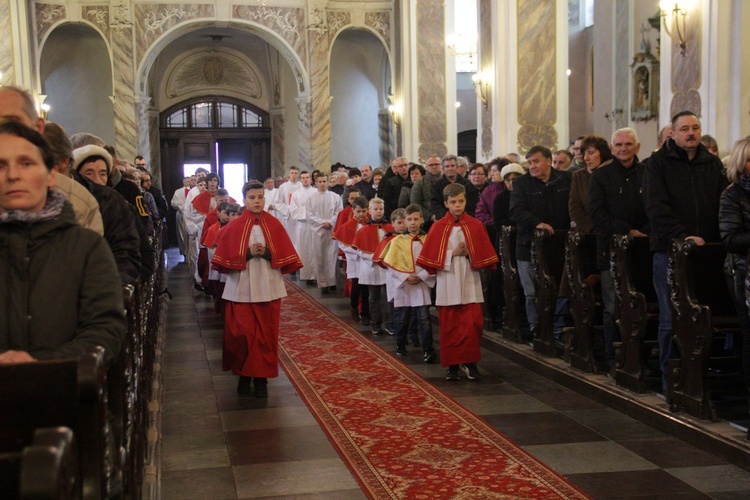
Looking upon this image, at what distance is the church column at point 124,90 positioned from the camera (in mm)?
20433

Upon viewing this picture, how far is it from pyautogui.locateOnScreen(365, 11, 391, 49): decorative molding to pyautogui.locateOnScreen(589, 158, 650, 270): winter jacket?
51.3ft

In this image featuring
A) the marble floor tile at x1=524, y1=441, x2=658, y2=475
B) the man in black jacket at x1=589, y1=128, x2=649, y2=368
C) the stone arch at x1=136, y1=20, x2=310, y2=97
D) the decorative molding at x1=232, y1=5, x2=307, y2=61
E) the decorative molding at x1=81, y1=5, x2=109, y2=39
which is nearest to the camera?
the marble floor tile at x1=524, y1=441, x2=658, y2=475

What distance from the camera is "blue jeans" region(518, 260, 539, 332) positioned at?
27.7 ft

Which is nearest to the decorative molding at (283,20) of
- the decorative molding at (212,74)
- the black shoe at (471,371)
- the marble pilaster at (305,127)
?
the marble pilaster at (305,127)

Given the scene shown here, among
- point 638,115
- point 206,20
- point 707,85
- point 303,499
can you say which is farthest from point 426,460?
point 206,20

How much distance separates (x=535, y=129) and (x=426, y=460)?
9.02 meters

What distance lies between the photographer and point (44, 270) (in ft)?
9.29

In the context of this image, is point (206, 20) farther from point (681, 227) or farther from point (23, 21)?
point (681, 227)

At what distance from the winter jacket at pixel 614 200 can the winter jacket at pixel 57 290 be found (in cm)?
493

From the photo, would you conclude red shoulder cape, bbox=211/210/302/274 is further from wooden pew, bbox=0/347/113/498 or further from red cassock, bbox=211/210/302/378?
wooden pew, bbox=0/347/113/498

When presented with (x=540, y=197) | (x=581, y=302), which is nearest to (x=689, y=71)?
(x=540, y=197)

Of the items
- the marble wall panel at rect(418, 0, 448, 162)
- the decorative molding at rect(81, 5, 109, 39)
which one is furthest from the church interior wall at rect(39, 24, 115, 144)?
the marble wall panel at rect(418, 0, 448, 162)

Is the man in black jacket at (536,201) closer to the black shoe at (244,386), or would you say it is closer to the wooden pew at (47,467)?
the black shoe at (244,386)

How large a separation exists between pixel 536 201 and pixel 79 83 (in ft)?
59.0
